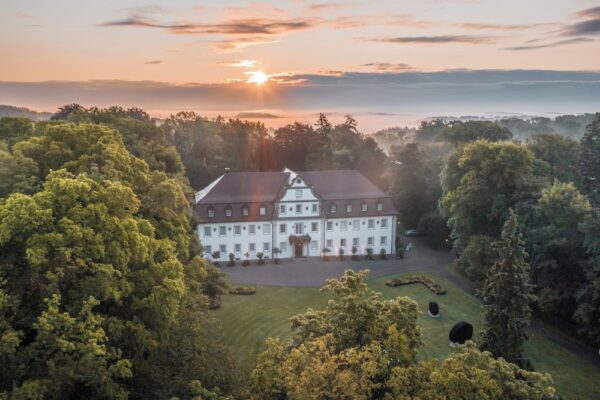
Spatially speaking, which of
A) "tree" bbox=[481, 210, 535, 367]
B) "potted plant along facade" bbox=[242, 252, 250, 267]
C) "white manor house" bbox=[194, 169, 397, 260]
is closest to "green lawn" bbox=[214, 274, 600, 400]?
"tree" bbox=[481, 210, 535, 367]

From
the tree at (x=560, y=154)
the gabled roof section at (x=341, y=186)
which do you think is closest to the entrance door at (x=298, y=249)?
the gabled roof section at (x=341, y=186)

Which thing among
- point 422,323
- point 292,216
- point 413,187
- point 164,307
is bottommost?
point 422,323

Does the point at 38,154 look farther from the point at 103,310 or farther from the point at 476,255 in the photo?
the point at 476,255

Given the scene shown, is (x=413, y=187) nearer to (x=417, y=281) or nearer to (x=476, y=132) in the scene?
(x=476, y=132)

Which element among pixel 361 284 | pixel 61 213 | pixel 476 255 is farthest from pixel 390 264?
pixel 61 213

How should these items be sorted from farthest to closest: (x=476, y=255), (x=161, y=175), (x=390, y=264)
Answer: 1. (x=390, y=264)
2. (x=476, y=255)
3. (x=161, y=175)

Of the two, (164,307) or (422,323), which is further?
(422,323)

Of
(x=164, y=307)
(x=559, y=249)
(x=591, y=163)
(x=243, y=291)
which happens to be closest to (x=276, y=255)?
(x=243, y=291)
